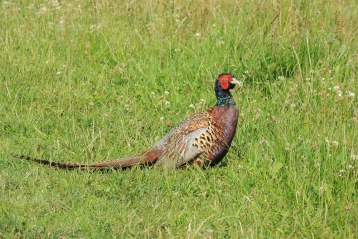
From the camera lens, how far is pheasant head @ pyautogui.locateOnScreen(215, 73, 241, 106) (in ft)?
18.4

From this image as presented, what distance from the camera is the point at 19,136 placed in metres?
6.09

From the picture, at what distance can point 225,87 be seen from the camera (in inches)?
222

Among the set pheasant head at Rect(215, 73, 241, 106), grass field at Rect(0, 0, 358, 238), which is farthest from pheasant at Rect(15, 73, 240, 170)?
grass field at Rect(0, 0, 358, 238)

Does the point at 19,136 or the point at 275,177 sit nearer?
the point at 275,177

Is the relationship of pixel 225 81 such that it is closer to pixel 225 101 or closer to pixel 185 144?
pixel 225 101

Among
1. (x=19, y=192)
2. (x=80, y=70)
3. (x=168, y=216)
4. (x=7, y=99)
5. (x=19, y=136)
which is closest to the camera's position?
(x=168, y=216)

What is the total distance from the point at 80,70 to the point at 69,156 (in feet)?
5.34

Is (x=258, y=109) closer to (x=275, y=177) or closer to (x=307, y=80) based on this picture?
(x=307, y=80)

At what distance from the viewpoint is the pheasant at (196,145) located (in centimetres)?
545

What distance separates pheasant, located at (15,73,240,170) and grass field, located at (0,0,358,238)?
0.35 feet

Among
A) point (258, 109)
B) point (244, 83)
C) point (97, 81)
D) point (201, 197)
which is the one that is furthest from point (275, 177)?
point (97, 81)

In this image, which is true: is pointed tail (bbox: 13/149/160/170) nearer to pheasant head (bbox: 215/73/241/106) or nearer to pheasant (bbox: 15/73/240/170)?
pheasant (bbox: 15/73/240/170)

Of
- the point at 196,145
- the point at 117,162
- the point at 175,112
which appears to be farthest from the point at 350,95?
the point at 117,162

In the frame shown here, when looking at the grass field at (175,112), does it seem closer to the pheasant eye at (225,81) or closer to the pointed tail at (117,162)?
the pointed tail at (117,162)
